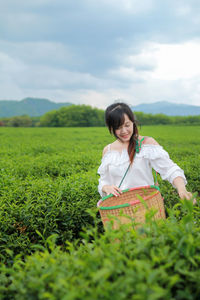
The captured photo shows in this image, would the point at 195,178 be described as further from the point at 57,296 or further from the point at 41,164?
the point at 57,296

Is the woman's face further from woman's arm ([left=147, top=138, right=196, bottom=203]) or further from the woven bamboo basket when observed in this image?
the woven bamboo basket

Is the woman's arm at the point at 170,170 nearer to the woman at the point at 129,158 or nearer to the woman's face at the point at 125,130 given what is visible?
the woman at the point at 129,158

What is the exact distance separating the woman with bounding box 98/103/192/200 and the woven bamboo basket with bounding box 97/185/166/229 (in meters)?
0.10

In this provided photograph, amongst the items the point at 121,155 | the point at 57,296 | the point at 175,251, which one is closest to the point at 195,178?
the point at 121,155

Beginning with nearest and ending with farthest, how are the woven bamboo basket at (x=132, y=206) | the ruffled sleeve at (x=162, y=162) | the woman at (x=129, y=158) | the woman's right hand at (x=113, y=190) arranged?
the woven bamboo basket at (x=132, y=206)
the woman's right hand at (x=113, y=190)
the ruffled sleeve at (x=162, y=162)
the woman at (x=129, y=158)

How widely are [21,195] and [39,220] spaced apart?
2.43ft

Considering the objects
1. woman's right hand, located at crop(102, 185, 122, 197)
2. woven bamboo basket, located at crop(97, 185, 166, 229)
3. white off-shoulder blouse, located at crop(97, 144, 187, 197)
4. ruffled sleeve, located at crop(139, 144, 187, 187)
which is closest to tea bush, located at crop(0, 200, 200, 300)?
woven bamboo basket, located at crop(97, 185, 166, 229)

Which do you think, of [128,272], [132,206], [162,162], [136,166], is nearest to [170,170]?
[162,162]

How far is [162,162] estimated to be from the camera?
8.43 ft

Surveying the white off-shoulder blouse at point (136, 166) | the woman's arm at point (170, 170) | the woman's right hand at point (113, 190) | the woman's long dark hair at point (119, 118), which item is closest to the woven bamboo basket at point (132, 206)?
the woman's right hand at point (113, 190)

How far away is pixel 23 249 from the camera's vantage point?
10.7 feet

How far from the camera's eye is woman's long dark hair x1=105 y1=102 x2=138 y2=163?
100 inches

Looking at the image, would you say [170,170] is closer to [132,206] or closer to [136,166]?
[136,166]

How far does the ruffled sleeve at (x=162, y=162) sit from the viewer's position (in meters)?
2.42
